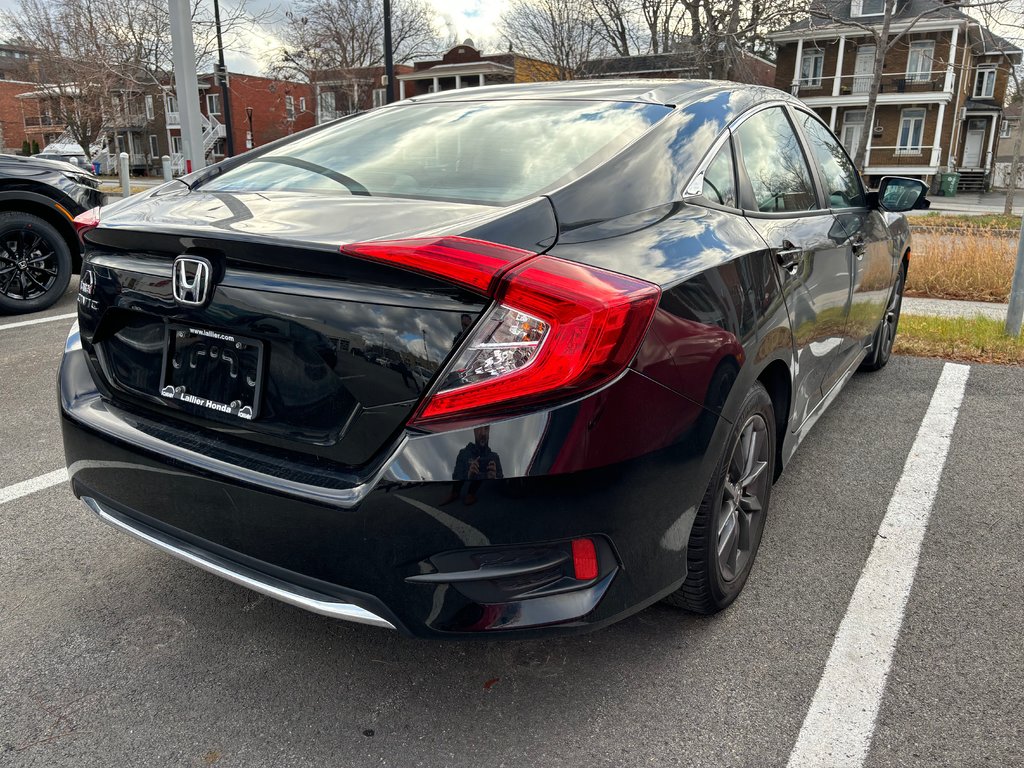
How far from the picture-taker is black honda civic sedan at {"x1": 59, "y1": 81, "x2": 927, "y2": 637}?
67.0 inches

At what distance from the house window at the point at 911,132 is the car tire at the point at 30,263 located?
4430cm

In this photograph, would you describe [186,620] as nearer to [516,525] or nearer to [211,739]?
[211,739]

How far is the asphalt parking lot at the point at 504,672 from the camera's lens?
200cm

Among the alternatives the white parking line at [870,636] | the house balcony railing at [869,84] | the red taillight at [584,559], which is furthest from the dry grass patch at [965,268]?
the house balcony railing at [869,84]

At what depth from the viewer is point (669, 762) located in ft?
6.38

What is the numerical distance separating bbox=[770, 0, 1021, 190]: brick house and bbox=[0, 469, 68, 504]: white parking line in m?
41.3

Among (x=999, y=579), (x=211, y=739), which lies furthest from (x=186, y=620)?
(x=999, y=579)

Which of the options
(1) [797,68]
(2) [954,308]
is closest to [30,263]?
(2) [954,308]

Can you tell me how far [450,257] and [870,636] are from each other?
1.76 metres

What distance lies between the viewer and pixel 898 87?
42.3m

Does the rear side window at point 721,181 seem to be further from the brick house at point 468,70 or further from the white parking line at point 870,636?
the brick house at point 468,70

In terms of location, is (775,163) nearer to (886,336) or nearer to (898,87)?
(886,336)

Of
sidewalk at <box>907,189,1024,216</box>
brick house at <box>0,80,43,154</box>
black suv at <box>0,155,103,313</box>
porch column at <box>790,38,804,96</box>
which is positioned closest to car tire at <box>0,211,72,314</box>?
black suv at <box>0,155,103,313</box>

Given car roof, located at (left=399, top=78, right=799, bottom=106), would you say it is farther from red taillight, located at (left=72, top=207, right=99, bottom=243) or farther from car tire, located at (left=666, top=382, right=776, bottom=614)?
red taillight, located at (left=72, top=207, right=99, bottom=243)
